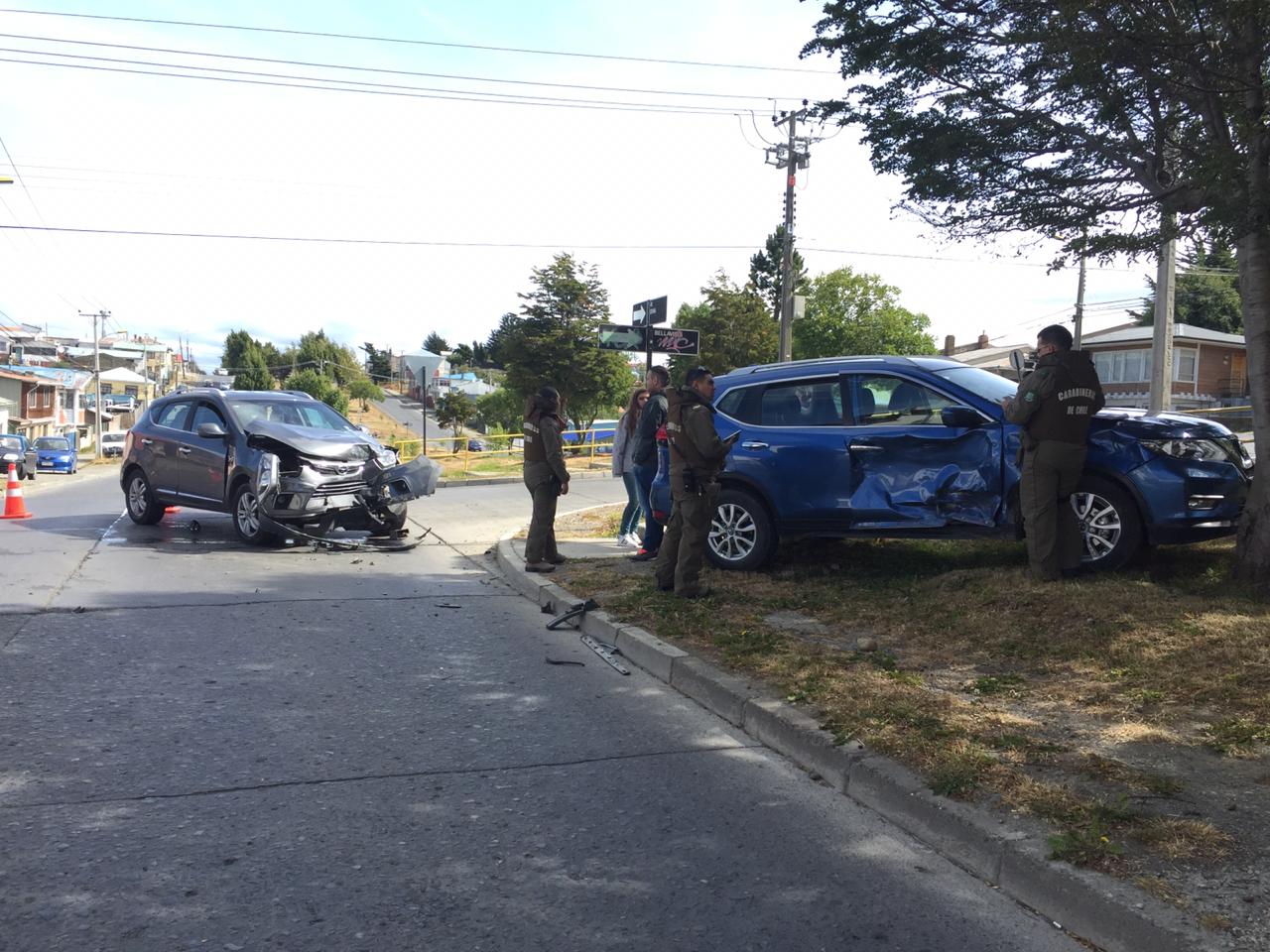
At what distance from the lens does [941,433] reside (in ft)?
25.1

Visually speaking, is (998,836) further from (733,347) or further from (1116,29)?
(733,347)

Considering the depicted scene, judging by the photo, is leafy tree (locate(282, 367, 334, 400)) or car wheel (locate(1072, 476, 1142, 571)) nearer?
car wheel (locate(1072, 476, 1142, 571))

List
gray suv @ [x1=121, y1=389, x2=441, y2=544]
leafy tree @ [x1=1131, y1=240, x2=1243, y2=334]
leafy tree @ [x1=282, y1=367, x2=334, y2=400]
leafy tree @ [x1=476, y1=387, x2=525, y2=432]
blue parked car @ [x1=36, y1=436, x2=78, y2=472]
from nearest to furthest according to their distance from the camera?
gray suv @ [x1=121, y1=389, x2=441, y2=544] → blue parked car @ [x1=36, y1=436, x2=78, y2=472] → leafy tree @ [x1=1131, y1=240, x2=1243, y2=334] → leafy tree @ [x1=476, y1=387, x2=525, y2=432] → leafy tree @ [x1=282, y1=367, x2=334, y2=400]

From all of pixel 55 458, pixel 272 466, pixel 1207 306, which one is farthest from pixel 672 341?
pixel 1207 306

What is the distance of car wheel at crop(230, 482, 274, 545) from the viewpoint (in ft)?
37.1

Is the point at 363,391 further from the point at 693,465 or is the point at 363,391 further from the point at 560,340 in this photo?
the point at 693,465

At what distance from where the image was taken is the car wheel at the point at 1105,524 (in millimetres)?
6852

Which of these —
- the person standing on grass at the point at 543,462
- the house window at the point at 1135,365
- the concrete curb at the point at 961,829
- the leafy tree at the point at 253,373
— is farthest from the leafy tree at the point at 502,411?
the concrete curb at the point at 961,829

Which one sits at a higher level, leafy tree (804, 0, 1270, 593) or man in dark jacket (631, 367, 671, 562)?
leafy tree (804, 0, 1270, 593)

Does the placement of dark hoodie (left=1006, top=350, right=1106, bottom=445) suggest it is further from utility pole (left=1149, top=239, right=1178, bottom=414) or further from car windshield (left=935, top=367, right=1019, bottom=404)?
utility pole (left=1149, top=239, right=1178, bottom=414)

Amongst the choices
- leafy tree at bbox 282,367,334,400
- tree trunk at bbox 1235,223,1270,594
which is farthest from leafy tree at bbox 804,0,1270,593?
leafy tree at bbox 282,367,334,400

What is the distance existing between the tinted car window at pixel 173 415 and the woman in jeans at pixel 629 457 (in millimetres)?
5664

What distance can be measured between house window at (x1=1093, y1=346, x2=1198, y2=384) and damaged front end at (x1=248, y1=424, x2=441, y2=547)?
4154 cm

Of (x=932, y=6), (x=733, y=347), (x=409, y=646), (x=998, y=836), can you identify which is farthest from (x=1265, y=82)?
(x=733, y=347)
